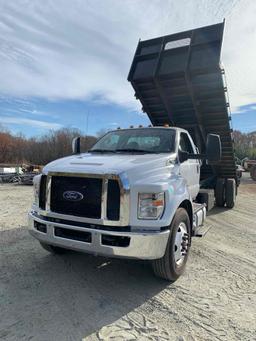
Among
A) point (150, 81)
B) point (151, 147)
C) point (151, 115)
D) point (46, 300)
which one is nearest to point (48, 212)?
point (46, 300)

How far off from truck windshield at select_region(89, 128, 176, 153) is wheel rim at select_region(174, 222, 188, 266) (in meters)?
1.22

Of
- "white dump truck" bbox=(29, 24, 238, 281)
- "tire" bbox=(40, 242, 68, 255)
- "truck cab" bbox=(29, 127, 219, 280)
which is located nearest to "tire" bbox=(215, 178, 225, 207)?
"white dump truck" bbox=(29, 24, 238, 281)

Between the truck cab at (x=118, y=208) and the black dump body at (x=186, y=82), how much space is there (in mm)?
3491

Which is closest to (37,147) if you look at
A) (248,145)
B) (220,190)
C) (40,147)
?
(40,147)

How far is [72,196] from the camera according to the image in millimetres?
3805

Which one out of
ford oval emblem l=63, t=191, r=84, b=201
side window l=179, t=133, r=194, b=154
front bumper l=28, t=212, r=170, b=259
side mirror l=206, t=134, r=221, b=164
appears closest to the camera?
front bumper l=28, t=212, r=170, b=259

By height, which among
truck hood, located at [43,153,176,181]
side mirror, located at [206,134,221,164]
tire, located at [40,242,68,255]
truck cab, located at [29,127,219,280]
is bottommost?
tire, located at [40,242,68,255]

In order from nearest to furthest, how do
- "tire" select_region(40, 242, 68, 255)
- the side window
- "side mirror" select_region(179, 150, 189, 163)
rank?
"tire" select_region(40, 242, 68, 255)
"side mirror" select_region(179, 150, 189, 163)
the side window

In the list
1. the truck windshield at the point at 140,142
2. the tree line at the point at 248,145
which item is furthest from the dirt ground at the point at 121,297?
the tree line at the point at 248,145

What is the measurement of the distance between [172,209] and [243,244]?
2.91m

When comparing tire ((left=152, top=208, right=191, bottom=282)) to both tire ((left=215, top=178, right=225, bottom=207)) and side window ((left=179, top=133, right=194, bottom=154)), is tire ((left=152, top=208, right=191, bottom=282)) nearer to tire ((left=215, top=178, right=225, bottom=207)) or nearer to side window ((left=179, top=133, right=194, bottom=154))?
side window ((left=179, top=133, right=194, bottom=154))

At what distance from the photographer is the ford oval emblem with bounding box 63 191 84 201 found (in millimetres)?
3752

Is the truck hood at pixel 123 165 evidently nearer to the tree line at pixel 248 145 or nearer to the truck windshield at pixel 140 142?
the truck windshield at pixel 140 142

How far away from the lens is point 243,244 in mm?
5980
